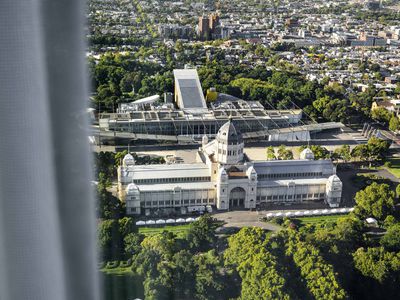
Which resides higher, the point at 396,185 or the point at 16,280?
the point at 16,280

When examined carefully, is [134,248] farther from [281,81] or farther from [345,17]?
[345,17]

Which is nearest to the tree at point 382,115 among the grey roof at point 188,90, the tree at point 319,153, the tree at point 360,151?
the tree at point 360,151

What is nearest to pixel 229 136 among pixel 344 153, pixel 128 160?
pixel 128 160

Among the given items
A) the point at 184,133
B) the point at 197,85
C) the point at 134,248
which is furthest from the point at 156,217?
the point at 197,85

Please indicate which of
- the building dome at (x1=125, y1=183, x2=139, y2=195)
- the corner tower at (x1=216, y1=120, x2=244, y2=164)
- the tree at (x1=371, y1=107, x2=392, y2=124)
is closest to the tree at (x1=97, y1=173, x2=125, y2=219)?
the building dome at (x1=125, y1=183, x2=139, y2=195)

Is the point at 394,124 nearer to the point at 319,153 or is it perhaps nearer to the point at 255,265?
the point at 319,153

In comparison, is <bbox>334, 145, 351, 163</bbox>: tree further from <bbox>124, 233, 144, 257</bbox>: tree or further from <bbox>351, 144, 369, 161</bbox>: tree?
<bbox>124, 233, 144, 257</bbox>: tree
